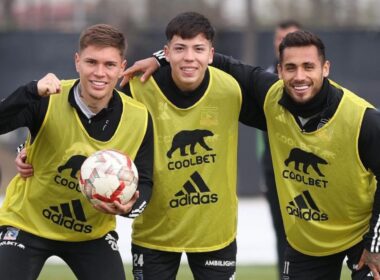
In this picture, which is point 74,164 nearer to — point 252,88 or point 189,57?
point 189,57

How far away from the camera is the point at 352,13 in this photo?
78.9 feet

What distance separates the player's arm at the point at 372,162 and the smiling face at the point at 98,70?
1.76m

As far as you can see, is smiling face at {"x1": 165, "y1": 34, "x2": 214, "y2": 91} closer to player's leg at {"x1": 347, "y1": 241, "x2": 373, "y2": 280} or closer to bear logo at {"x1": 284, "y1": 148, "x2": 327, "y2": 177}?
bear logo at {"x1": 284, "y1": 148, "x2": 327, "y2": 177}

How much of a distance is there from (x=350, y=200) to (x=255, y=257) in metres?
6.82

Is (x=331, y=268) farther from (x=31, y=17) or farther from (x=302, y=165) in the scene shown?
(x=31, y=17)

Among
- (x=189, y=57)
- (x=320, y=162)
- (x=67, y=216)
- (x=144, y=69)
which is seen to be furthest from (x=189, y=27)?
(x=67, y=216)

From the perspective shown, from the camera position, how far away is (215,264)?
24.9 ft

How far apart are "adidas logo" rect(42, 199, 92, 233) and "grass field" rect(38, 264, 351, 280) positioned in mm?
4418

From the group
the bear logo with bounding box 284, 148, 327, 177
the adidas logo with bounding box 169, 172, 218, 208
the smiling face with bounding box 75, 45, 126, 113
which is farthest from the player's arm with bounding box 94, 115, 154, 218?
the bear logo with bounding box 284, 148, 327, 177

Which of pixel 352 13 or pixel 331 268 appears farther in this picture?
pixel 352 13

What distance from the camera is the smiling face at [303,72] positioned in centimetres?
696

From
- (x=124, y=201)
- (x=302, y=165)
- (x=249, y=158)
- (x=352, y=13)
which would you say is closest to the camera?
(x=124, y=201)

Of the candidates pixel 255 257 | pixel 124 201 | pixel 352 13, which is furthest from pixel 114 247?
pixel 352 13

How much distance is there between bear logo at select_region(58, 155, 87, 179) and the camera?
7.05m
